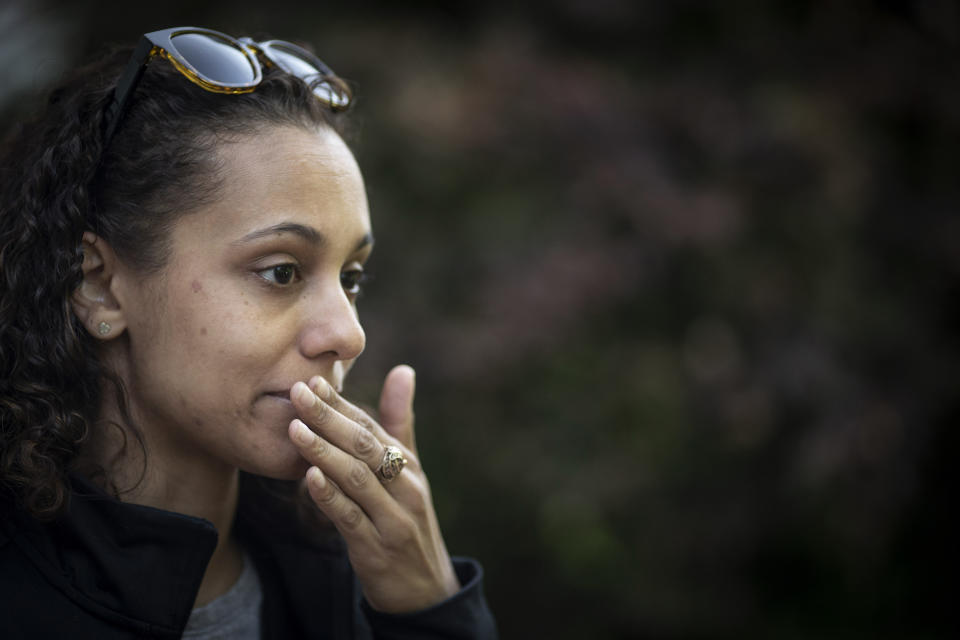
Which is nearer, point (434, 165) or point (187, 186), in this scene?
point (187, 186)

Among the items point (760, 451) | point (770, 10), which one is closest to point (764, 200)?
point (770, 10)

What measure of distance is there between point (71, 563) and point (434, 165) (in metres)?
2.72

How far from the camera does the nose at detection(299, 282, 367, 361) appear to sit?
1.70 m

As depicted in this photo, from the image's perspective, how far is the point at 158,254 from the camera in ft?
5.41

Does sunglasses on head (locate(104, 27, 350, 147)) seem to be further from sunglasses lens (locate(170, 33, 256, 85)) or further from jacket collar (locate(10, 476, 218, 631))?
jacket collar (locate(10, 476, 218, 631))

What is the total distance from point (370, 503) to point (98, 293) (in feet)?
2.54

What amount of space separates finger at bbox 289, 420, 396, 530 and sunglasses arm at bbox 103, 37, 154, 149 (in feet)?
2.52

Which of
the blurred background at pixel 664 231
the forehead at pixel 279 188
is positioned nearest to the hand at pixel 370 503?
the forehead at pixel 279 188

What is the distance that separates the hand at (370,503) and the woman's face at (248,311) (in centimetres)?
8

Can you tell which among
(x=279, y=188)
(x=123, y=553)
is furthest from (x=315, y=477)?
(x=279, y=188)

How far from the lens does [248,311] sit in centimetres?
164

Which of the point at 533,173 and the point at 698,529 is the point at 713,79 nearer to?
the point at 533,173

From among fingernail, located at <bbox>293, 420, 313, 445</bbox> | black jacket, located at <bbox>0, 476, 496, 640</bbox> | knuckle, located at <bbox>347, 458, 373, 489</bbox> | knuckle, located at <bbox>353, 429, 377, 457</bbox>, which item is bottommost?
black jacket, located at <bbox>0, 476, 496, 640</bbox>

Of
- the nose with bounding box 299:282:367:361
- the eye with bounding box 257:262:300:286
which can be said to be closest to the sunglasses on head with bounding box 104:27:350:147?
the eye with bounding box 257:262:300:286
